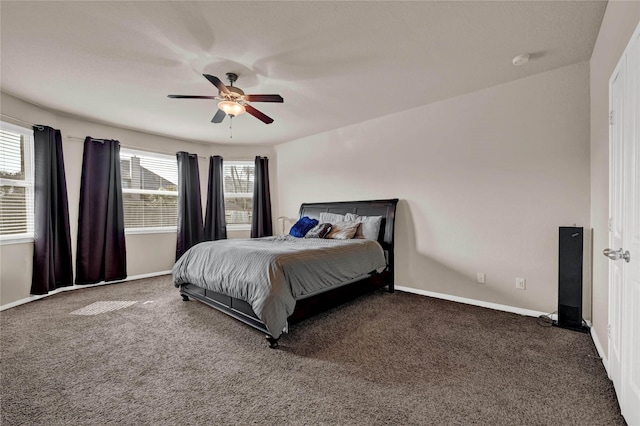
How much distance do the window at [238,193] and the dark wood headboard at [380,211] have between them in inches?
77.1

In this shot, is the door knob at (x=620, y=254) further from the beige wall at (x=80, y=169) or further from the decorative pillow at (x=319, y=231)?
the beige wall at (x=80, y=169)

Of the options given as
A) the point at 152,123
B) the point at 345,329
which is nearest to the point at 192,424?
the point at 345,329

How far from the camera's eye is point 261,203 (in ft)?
19.1

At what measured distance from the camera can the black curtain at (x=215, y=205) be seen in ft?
18.2

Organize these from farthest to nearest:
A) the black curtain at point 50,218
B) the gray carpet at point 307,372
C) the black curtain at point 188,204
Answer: the black curtain at point 188,204
the black curtain at point 50,218
the gray carpet at point 307,372

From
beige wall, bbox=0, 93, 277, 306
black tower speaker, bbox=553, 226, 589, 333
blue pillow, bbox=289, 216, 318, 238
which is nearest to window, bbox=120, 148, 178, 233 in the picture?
beige wall, bbox=0, 93, 277, 306

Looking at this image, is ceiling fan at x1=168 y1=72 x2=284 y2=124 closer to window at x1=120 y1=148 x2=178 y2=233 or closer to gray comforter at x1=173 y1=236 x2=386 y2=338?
gray comforter at x1=173 y1=236 x2=386 y2=338

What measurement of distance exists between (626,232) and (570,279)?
1.45 meters

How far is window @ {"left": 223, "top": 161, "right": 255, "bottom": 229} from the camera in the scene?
19.6 feet

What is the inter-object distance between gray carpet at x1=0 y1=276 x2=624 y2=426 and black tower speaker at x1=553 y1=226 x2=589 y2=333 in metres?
0.16

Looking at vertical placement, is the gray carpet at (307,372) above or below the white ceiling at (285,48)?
below

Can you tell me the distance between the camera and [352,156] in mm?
4574

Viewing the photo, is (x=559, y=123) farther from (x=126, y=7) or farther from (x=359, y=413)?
(x=126, y=7)

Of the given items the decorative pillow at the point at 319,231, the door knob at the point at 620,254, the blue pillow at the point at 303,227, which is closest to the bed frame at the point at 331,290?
the blue pillow at the point at 303,227
